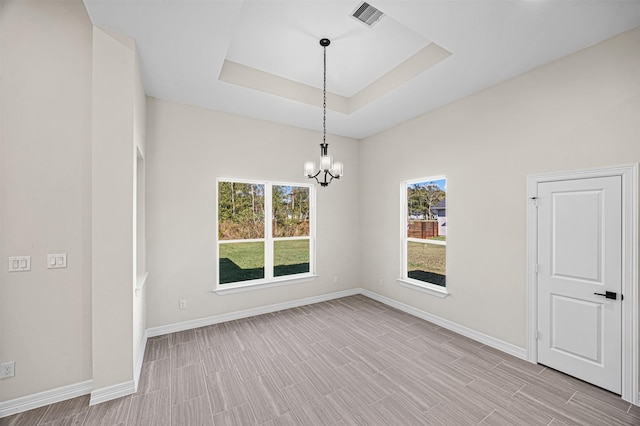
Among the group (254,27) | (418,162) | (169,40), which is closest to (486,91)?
(418,162)

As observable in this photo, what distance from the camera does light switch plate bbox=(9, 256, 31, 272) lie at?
210 centimetres

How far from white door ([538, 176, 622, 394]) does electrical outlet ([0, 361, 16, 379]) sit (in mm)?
4831

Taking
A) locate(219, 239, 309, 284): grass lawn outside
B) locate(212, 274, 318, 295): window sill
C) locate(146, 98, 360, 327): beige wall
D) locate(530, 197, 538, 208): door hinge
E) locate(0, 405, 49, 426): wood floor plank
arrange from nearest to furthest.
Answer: locate(0, 405, 49, 426): wood floor plank → locate(530, 197, 538, 208): door hinge → locate(146, 98, 360, 327): beige wall → locate(212, 274, 318, 295): window sill → locate(219, 239, 309, 284): grass lawn outside

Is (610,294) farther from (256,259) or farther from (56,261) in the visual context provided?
(56,261)

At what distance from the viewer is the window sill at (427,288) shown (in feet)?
12.3

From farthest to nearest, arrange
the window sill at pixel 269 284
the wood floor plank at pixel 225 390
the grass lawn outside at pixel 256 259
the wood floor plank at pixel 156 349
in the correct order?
the grass lawn outside at pixel 256 259, the window sill at pixel 269 284, the wood floor plank at pixel 156 349, the wood floor plank at pixel 225 390

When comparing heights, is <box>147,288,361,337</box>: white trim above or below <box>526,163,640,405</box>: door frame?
below

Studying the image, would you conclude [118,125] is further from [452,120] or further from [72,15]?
[452,120]

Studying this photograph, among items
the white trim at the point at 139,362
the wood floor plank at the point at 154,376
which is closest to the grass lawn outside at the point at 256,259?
the white trim at the point at 139,362

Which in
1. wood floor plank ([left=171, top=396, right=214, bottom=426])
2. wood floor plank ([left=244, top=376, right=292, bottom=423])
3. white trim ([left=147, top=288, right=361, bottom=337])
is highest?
white trim ([left=147, top=288, right=361, bottom=337])

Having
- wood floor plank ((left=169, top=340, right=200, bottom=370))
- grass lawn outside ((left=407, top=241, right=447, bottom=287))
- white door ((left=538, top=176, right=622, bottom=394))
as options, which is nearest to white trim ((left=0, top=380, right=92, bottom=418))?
wood floor plank ((left=169, top=340, right=200, bottom=370))

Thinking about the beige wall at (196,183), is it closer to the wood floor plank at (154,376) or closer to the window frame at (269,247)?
the window frame at (269,247)

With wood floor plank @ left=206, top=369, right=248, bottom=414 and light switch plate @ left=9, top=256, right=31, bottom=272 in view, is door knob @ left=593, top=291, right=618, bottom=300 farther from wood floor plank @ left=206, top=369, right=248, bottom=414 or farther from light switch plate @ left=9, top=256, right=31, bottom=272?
light switch plate @ left=9, top=256, right=31, bottom=272

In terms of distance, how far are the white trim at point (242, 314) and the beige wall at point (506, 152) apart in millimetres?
1129
